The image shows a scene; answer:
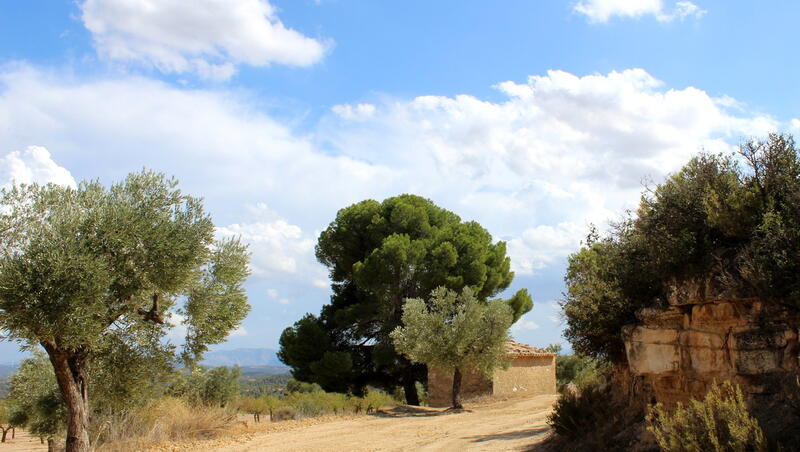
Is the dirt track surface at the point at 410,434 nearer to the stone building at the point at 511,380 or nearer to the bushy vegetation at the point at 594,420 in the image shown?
the bushy vegetation at the point at 594,420

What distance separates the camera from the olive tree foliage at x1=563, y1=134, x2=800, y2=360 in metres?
7.26

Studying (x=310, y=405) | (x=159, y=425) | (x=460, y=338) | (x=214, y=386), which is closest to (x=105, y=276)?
(x=159, y=425)

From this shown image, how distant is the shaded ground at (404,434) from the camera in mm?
12718

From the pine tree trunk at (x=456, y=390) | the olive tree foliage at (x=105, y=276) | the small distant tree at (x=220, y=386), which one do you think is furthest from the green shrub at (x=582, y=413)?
the small distant tree at (x=220, y=386)

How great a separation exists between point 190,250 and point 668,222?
9.42 metres

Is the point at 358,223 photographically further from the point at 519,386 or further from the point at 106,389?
the point at 106,389

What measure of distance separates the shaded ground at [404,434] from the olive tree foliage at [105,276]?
3190 mm

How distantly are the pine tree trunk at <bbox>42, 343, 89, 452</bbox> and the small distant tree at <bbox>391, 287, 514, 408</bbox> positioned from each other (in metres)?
12.0

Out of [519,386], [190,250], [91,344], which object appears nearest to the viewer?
[91,344]

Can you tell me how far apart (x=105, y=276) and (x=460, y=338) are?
13784mm

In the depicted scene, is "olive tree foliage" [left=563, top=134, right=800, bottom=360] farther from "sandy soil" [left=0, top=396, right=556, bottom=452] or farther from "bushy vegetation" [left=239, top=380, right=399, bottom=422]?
"bushy vegetation" [left=239, top=380, right=399, bottom=422]

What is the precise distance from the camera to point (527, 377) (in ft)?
89.4

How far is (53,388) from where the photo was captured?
1912 cm

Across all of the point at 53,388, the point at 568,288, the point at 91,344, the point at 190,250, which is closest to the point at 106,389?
the point at 91,344
